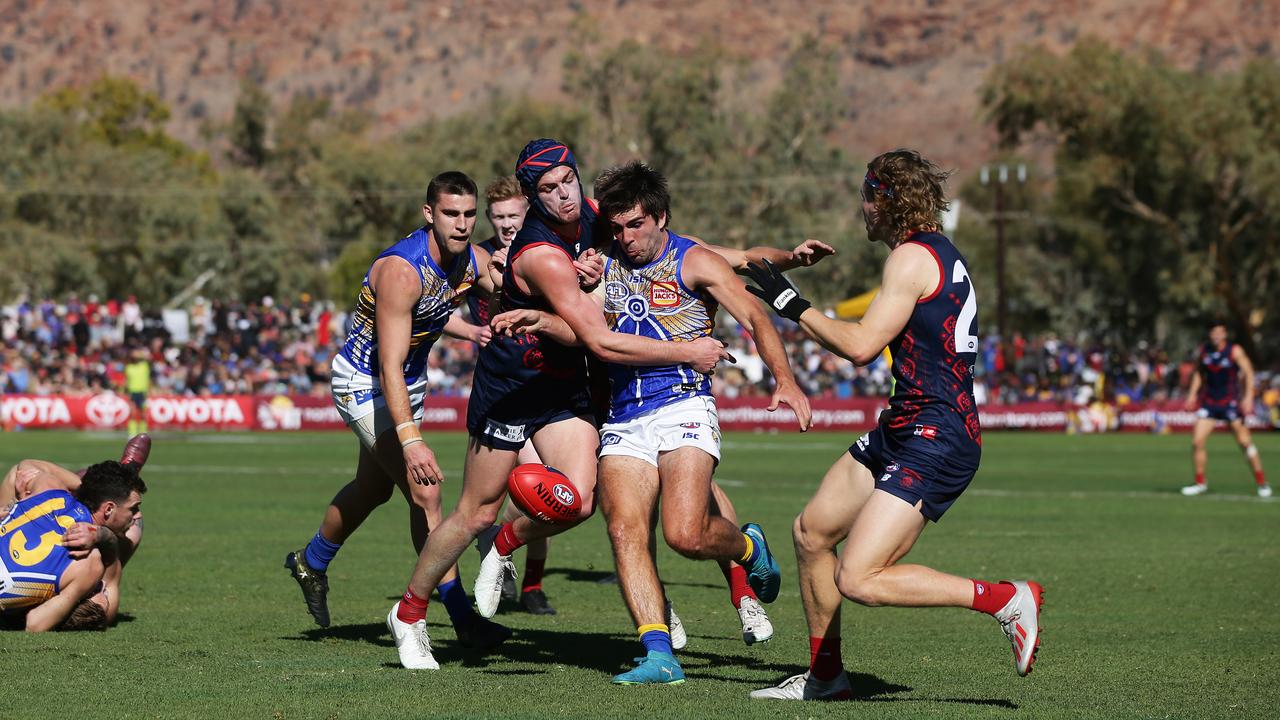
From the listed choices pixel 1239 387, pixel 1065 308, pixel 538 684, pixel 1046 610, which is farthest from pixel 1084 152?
pixel 538 684

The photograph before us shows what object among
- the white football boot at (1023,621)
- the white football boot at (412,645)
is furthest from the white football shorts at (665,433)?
the white football boot at (1023,621)

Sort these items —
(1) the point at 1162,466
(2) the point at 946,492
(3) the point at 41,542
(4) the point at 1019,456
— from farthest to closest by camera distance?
(4) the point at 1019,456
(1) the point at 1162,466
(3) the point at 41,542
(2) the point at 946,492

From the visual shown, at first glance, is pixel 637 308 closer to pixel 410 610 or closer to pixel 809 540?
pixel 809 540

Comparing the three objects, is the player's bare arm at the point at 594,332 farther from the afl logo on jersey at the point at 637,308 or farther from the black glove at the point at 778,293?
the black glove at the point at 778,293

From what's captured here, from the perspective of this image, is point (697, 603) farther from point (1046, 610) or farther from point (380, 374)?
point (380, 374)

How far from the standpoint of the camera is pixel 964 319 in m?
7.02

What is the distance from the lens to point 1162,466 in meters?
28.4

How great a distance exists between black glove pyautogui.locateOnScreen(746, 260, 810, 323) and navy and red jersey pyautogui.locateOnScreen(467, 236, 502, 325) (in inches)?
92.2

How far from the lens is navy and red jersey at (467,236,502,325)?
946 cm

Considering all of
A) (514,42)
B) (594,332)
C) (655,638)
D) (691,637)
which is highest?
(514,42)

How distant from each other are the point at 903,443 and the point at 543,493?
5.61 ft

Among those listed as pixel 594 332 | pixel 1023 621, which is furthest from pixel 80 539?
pixel 1023 621

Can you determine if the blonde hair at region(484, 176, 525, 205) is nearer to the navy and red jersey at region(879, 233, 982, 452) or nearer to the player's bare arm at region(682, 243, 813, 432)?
the player's bare arm at region(682, 243, 813, 432)

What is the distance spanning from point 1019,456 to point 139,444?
24.3 meters
